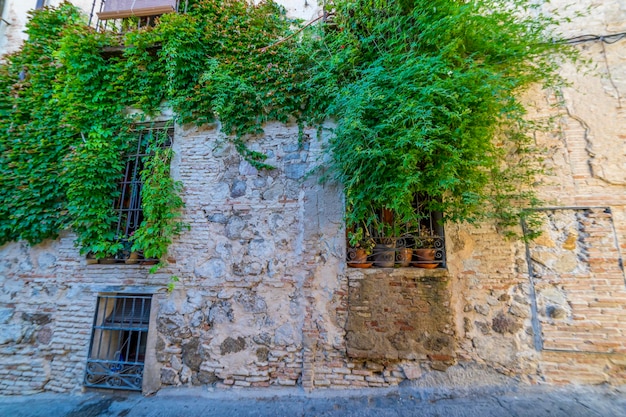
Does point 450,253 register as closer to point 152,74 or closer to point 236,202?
point 236,202

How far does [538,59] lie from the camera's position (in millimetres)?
3273

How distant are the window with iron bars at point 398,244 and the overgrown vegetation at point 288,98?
281 mm

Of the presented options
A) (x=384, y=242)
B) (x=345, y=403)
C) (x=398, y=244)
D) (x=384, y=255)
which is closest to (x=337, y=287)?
(x=384, y=255)

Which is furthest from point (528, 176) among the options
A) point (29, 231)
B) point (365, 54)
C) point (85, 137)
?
point (29, 231)

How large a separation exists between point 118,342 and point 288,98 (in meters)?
3.96

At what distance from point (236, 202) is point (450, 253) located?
272 centimetres

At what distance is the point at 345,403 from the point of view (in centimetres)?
277

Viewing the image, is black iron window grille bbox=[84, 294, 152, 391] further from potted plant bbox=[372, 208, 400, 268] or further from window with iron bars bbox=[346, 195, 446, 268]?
potted plant bbox=[372, 208, 400, 268]

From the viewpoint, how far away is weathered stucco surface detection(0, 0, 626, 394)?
2863 millimetres

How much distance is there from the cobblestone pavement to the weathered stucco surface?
113 mm

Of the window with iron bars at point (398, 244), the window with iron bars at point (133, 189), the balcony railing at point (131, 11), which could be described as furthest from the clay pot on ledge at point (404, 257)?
Answer: the balcony railing at point (131, 11)

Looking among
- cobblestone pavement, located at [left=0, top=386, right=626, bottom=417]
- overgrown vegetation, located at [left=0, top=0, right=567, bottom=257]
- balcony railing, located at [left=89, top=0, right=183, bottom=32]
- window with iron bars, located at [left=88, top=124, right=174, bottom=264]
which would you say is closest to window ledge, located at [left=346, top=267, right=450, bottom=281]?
overgrown vegetation, located at [left=0, top=0, right=567, bottom=257]

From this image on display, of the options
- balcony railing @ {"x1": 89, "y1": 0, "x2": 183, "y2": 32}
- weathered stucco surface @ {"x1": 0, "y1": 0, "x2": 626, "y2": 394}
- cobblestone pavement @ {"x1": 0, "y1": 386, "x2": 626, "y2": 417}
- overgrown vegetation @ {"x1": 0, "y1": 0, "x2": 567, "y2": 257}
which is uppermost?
balcony railing @ {"x1": 89, "y1": 0, "x2": 183, "y2": 32}

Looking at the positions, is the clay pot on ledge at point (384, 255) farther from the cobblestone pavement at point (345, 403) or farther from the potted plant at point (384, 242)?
the cobblestone pavement at point (345, 403)
